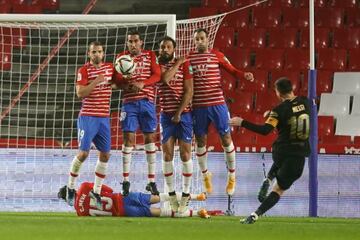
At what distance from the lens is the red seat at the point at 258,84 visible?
56.4 ft

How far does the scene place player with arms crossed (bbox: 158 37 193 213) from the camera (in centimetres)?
1143

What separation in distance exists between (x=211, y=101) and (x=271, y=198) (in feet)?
6.19

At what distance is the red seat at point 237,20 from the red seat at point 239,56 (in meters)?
0.87

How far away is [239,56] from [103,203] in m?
6.66

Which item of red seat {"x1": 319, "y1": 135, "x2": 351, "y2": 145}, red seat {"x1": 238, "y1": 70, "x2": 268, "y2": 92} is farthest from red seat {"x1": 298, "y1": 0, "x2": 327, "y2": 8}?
red seat {"x1": 319, "y1": 135, "x2": 351, "y2": 145}

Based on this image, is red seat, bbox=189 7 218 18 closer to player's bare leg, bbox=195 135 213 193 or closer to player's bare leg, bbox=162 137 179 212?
player's bare leg, bbox=195 135 213 193

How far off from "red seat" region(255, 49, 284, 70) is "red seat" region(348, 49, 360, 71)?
1327 mm

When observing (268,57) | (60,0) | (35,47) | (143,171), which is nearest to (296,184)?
(143,171)

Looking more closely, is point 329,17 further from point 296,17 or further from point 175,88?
point 175,88

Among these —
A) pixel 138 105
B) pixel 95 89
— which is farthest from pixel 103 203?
pixel 95 89

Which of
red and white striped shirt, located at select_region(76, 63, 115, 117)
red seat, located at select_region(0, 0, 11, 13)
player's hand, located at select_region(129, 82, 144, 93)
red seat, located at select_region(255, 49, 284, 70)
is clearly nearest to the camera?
player's hand, located at select_region(129, 82, 144, 93)

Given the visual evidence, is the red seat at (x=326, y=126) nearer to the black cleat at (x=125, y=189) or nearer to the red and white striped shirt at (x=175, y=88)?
the red and white striped shirt at (x=175, y=88)

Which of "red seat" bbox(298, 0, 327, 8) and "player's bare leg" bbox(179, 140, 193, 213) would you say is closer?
"player's bare leg" bbox(179, 140, 193, 213)

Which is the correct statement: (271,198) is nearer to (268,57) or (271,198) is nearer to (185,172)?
(185,172)
